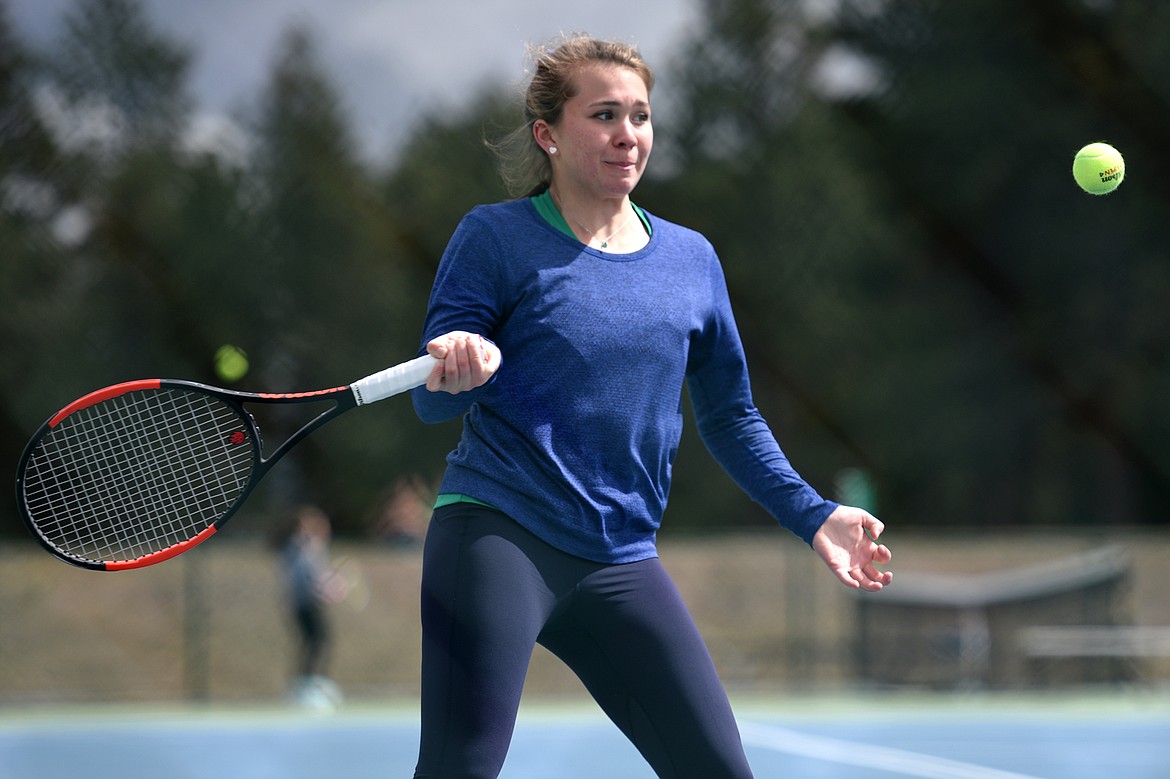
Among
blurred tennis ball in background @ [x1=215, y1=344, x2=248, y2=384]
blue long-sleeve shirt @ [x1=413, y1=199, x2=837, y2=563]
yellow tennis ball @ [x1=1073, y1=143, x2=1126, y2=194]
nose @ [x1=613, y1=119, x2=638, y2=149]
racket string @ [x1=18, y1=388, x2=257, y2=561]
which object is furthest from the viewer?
yellow tennis ball @ [x1=1073, y1=143, x2=1126, y2=194]

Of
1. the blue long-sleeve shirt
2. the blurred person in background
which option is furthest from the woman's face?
the blurred person in background

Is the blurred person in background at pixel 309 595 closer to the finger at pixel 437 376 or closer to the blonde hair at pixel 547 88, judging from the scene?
the blonde hair at pixel 547 88

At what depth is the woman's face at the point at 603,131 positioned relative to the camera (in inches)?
99.3

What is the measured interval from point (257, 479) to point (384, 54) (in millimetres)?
12953

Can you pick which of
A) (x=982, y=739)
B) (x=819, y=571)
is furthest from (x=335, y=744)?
(x=819, y=571)

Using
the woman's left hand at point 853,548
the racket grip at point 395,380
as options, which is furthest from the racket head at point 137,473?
the woman's left hand at point 853,548

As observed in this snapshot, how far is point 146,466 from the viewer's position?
293cm

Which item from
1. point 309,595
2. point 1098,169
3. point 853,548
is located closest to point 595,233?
point 853,548

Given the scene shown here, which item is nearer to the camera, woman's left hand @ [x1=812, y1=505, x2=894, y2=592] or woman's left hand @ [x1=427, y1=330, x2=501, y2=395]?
woman's left hand @ [x1=427, y1=330, x2=501, y2=395]

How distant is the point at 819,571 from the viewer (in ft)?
35.1

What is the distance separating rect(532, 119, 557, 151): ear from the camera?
8.56 ft

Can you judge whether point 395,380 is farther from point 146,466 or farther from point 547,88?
point 146,466

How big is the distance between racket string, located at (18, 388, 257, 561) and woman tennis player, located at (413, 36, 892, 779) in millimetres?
445

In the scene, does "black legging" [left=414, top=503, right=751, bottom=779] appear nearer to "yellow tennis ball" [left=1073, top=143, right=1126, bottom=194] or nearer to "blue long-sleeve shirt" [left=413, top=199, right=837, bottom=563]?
"blue long-sleeve shirt" [left=413, top=199, right=837, bottom=563]
